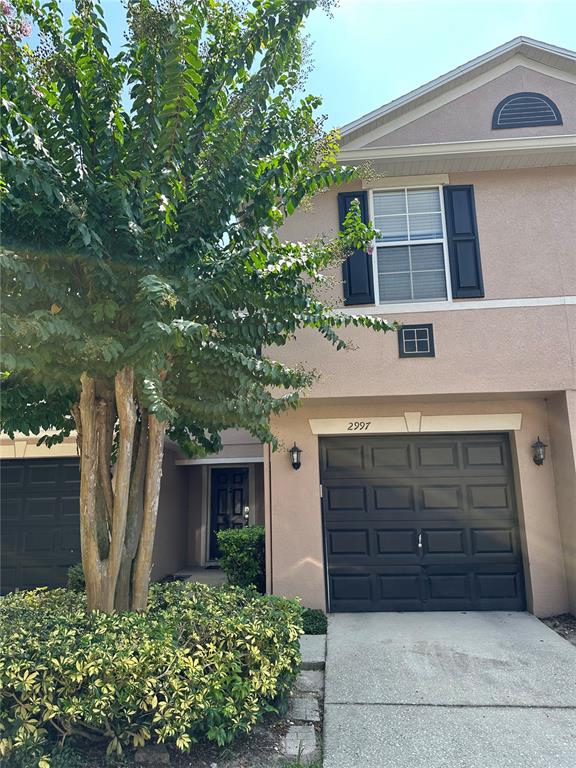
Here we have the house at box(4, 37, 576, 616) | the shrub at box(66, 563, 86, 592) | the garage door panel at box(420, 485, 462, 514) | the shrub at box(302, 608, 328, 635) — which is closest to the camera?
the shrub at box(302, 608, 328, 635)

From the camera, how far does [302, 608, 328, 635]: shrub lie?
586 cm

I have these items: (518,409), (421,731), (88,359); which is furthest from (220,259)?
(518,409)

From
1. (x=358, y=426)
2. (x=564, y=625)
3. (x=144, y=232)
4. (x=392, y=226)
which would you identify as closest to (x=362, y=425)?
(x=358, y=426)

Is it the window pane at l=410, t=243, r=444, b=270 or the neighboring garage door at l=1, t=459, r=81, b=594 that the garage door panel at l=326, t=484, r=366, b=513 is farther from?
the neighboring garage door at l=1, t=459, r=81, b=594

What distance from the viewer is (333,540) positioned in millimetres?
A: 6816

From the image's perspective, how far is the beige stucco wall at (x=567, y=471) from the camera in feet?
20.2

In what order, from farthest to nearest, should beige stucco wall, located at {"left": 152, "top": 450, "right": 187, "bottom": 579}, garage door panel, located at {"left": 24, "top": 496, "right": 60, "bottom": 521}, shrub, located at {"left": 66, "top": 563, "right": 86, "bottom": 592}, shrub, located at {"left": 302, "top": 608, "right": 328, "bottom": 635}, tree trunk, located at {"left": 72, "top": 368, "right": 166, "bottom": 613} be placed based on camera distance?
1. beige stucco wall, located at {"left": 152, "top": 450, "right": 187, "bottom": 579}
2. garage door panel, located at {"left": 24, "top": 496, "right": 60, "bottom": 521}
3. shrub, located at {"left": 66, "top": 563, "right": 86, "bottom": 592}
4. shrub, located at {"left": 302, "top": 608, "right": 328, "bottom": 635}
5. tree trunk, located at {"left": 72, "top": 368, "right": 166, "bottom": 613}

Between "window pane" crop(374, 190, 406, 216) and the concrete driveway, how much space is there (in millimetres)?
5448

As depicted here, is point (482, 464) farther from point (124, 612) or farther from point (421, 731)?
point (124, 612)

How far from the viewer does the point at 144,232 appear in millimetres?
4121

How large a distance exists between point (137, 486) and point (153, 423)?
645 millimetres

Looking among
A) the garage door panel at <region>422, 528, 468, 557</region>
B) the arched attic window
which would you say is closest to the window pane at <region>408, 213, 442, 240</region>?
the arched attic window

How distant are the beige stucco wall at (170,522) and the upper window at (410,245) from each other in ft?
17.2

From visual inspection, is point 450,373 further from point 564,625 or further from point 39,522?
point 39,522
